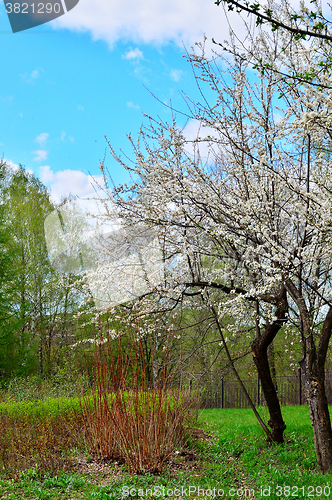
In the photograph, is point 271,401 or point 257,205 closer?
point 257,205

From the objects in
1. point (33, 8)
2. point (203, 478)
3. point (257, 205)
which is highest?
point (33, 8)

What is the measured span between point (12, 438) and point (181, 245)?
12.8 feet

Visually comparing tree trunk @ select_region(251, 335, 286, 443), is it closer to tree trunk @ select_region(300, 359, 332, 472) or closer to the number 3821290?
tree trunk @ select_region(300, 359, 332, 472)

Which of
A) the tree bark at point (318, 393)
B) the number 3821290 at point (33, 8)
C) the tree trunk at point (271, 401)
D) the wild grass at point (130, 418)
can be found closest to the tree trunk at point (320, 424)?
the tree bark at point (318, 393)

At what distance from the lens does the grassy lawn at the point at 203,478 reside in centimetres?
361

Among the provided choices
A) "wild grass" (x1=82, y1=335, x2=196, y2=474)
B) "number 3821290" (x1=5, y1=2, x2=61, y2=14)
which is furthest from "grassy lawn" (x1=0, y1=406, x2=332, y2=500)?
"number 3821290" (x1=5, y1=2, x2=61, y2=14)

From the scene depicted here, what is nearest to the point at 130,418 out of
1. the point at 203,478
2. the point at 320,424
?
the point at 203,478

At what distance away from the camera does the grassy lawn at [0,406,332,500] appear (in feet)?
11.8

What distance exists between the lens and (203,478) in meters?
4.26

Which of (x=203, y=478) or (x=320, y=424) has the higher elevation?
(x=320, y=424)

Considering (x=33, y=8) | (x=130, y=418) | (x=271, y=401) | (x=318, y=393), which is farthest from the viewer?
(x=271, y=401)

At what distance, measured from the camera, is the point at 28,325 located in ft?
Result: 48.2

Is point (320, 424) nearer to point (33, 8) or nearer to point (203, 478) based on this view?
point (203, 478)

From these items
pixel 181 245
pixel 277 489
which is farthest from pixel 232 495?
pixel 181 245
